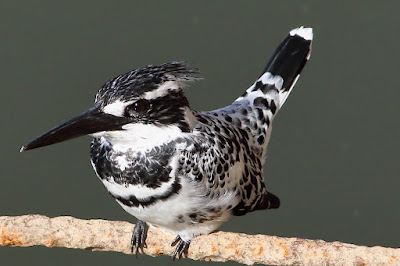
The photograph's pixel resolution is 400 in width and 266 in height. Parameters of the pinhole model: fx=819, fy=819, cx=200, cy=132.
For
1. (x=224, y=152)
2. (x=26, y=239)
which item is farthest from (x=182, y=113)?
(x=26, y=239)

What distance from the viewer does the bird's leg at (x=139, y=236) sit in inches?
99.0

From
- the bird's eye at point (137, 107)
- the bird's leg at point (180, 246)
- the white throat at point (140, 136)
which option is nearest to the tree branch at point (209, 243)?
the bird's leg at point (180, 246)

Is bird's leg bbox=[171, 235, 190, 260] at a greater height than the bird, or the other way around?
the bird

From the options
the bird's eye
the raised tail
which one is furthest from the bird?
the raised tail

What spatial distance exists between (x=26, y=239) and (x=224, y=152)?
65 cm

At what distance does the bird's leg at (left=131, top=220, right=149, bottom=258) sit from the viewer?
2514mm

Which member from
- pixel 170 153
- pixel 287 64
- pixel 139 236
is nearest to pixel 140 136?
pixel 170 153

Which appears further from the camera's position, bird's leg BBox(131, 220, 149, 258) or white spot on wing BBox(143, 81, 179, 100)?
bird's leg BBox(131, 220, 149, 258)

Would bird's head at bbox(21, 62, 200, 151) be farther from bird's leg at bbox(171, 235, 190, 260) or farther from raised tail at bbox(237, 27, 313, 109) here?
raised tail at bbox(237, 27, 313, 109)

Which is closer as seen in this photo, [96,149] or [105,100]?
[105,100]

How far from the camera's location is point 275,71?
2.87m

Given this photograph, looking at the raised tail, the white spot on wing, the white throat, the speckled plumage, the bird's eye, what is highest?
the raised tail

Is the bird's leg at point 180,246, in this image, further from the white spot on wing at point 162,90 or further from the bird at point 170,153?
the white spot on wing at point 162,90

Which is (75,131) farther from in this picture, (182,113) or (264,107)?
(264,107)
